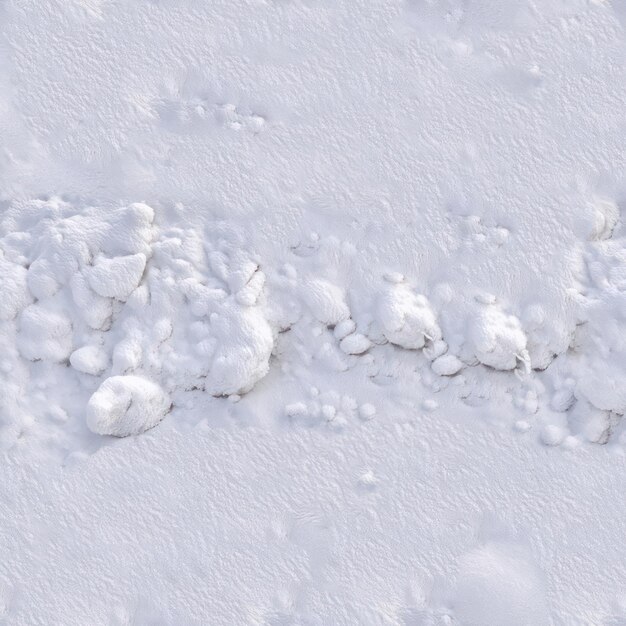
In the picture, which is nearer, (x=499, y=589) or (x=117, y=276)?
(x=499, y=589)

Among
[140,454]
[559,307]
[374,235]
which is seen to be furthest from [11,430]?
[559,307]

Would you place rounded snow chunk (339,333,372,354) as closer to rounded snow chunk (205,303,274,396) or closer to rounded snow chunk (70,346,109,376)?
rounded snow chunk (205,303,274,396)

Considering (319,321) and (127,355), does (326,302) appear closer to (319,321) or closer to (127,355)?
Answer: (319,321)

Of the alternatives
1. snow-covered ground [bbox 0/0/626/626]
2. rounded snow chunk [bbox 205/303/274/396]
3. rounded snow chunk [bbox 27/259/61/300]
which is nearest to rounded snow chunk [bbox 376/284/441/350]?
snow-covered ground [bbox 0/0/626/626]

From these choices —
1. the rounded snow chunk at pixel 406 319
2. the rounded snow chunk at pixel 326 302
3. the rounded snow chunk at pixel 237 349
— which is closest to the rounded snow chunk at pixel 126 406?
the rounded snow chunk at pixel 237 349

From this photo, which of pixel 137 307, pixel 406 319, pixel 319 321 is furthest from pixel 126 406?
pixel 406 319
